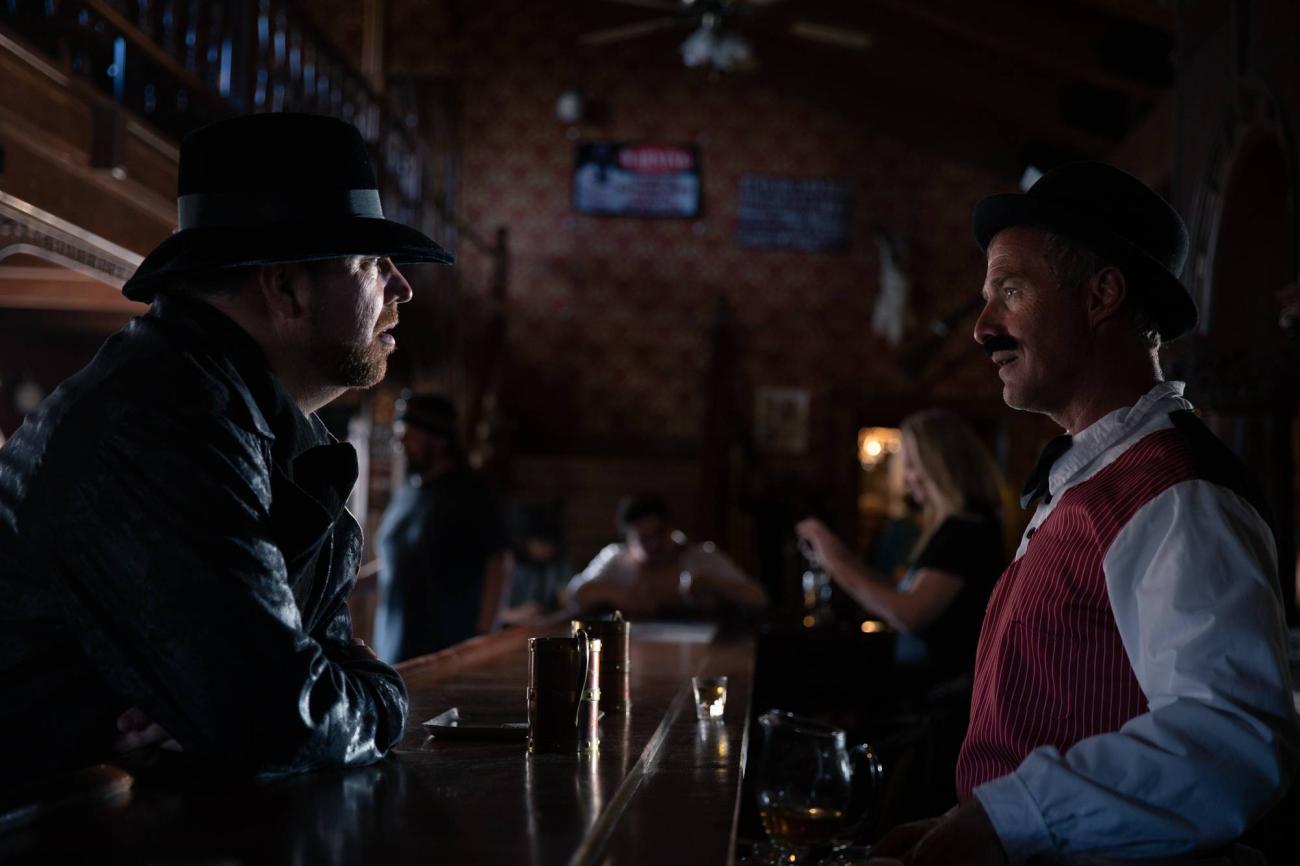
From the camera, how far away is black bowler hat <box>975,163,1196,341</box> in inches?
69.6

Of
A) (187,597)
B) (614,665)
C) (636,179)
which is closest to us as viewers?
(187,597)

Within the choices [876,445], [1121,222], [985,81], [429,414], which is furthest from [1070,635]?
[876,445]

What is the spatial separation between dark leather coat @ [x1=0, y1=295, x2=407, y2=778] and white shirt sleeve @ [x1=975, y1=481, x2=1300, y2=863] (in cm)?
82

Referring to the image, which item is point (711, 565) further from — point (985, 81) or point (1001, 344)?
point (985, 81)

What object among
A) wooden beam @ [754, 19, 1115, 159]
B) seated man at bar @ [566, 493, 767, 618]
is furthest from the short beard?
wooden beam @ [754, 19, 1115, 159]

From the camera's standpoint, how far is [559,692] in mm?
1646

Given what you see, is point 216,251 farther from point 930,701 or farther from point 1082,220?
point 930,701

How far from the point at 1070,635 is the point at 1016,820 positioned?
0.26 m

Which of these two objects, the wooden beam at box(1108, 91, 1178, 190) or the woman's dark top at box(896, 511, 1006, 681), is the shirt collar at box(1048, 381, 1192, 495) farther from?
the wooden beam at box(1108, 91, 1178, 190)

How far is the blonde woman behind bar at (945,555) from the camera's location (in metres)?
3.75

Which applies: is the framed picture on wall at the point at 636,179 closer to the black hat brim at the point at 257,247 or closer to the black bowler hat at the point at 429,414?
the black bowler hat at the point at 429,414

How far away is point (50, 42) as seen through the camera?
178 inches

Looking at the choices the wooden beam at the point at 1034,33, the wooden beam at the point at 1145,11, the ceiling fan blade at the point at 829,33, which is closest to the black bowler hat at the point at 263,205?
the wooden beam at the point at 1145,11

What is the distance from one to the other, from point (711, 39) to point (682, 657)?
4898 mm
